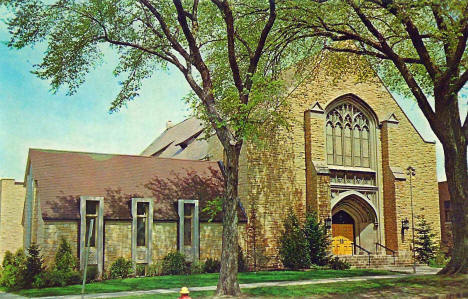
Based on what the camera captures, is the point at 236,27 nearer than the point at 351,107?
Yes

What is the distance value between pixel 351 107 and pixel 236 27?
45.4 feet

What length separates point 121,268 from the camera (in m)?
25.0

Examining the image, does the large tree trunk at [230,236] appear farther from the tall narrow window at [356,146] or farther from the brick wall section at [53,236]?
the tall narrow window at [356,146]

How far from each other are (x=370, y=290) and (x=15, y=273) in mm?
14126

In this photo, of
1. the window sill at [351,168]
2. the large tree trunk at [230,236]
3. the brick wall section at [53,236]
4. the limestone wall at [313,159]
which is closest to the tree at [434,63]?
the limestone wall at [313,159]

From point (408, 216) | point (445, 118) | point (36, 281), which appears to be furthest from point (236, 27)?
Result: point (408, 216)

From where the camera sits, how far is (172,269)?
26156mm

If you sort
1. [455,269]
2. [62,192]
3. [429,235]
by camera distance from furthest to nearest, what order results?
[429,235] < [62,192] < [455,269]

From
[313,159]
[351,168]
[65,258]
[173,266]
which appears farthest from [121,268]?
[351,168]

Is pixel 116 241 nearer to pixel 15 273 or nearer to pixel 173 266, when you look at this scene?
pixel 173 266

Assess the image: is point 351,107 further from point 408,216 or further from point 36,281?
point 36,281

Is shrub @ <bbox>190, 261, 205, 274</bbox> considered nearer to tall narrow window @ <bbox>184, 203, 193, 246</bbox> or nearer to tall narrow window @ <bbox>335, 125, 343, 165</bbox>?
tall narrow window @ <bbox>184, 203, 193, 246</bbox>

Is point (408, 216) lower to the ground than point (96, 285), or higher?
higher

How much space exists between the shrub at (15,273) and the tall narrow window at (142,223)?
531 centimetres
